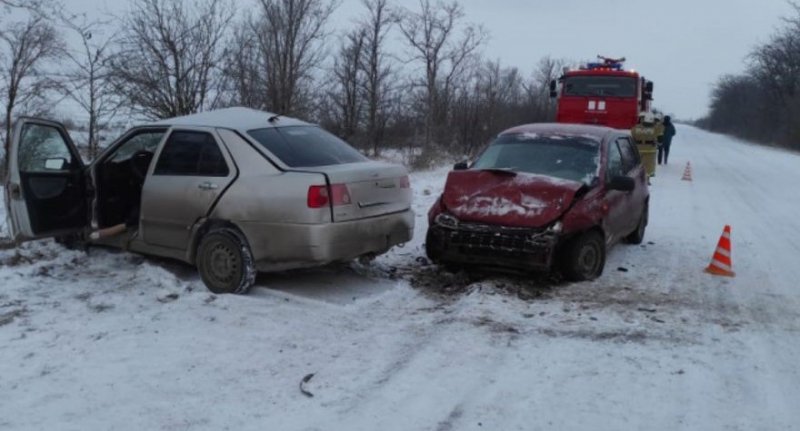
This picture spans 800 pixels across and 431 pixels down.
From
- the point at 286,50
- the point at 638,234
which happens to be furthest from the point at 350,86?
the point at 638,234

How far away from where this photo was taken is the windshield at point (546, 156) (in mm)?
7172

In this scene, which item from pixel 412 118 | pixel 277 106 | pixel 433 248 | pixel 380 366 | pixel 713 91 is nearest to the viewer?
pixel 380 366

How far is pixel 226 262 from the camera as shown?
19.6 feet

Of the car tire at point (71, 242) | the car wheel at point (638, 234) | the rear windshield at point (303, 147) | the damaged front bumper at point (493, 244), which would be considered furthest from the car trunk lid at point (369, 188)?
the car wheel at point (638, 234)

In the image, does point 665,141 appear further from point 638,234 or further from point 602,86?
point 638,234

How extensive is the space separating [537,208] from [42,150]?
4.90 meters

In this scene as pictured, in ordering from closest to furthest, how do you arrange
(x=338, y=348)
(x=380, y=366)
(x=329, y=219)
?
(x=380, y=366)
(x=338, y=348)
(x=329, y=219)

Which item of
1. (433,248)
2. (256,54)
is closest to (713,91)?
(256,54)

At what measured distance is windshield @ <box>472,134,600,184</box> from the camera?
717 cm

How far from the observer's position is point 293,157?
5.97 meters

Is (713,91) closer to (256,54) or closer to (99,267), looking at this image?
(256,54)

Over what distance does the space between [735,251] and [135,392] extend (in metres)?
7.47

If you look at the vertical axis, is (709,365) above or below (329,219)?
below

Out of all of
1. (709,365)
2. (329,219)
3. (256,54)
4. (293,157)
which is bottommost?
(709,365)
